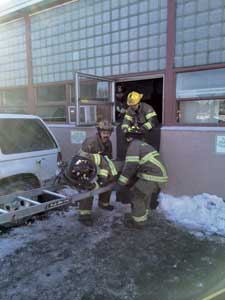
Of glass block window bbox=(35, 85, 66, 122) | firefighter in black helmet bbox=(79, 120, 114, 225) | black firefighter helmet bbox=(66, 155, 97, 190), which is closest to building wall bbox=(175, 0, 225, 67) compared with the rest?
firefighter in black helmet bbox=(79, 120, 114, 225)

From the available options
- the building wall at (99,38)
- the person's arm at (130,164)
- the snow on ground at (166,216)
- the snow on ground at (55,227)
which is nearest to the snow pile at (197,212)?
the snow on ground at (166,216)

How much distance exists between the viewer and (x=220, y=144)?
516 cm

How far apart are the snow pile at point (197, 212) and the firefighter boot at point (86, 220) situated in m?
1.39

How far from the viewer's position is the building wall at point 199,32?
5187 millimetres

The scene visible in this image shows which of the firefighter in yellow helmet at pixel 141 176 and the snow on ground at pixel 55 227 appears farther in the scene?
the firefighter in yellow helmet at pixel 141 176

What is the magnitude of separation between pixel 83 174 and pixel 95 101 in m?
2.54

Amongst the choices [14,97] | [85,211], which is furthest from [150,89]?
[14,97]

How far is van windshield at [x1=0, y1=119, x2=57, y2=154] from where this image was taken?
4.08 m

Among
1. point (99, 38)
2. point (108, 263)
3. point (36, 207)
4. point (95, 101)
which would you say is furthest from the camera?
point (99, 38)

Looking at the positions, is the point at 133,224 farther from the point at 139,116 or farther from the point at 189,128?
the point at 189,128

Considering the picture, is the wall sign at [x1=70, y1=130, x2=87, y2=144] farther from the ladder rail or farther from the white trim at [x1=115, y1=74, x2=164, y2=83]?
the ladder rail

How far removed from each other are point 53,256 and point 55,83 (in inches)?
216

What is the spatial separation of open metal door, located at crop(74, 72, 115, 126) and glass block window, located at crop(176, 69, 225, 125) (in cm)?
173

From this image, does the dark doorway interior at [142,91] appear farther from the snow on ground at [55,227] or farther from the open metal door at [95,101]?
the snow on ground at [55,227]
